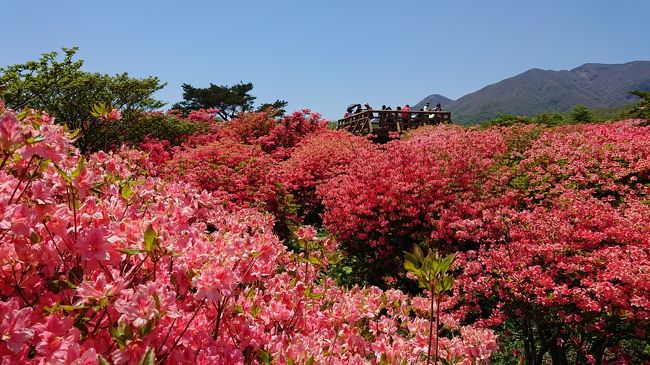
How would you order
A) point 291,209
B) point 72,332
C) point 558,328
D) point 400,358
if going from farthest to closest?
point 291,209 → point 558,328 → point 400,358 → point 72,332

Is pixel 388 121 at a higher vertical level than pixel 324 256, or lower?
higher

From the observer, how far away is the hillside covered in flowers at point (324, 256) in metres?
1.43

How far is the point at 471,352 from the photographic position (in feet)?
7.05

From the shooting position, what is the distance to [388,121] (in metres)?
18.3

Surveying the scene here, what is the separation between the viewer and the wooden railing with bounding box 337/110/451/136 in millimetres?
17859

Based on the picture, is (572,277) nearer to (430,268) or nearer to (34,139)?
(430,268)

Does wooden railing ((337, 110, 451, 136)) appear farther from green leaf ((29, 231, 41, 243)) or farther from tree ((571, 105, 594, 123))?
green leaf ((29, 231, 41, 243))

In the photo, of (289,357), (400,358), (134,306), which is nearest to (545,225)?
(400,358)

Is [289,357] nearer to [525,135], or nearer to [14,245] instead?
[14,245]

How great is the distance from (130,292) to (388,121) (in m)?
17.6

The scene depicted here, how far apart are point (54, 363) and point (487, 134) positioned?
11726 mm

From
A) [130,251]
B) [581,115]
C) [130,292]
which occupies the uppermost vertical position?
[581,115]

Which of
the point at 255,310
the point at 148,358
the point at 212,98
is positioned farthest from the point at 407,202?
the point at 212,98

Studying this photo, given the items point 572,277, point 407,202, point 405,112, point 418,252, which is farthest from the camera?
point 405,112
